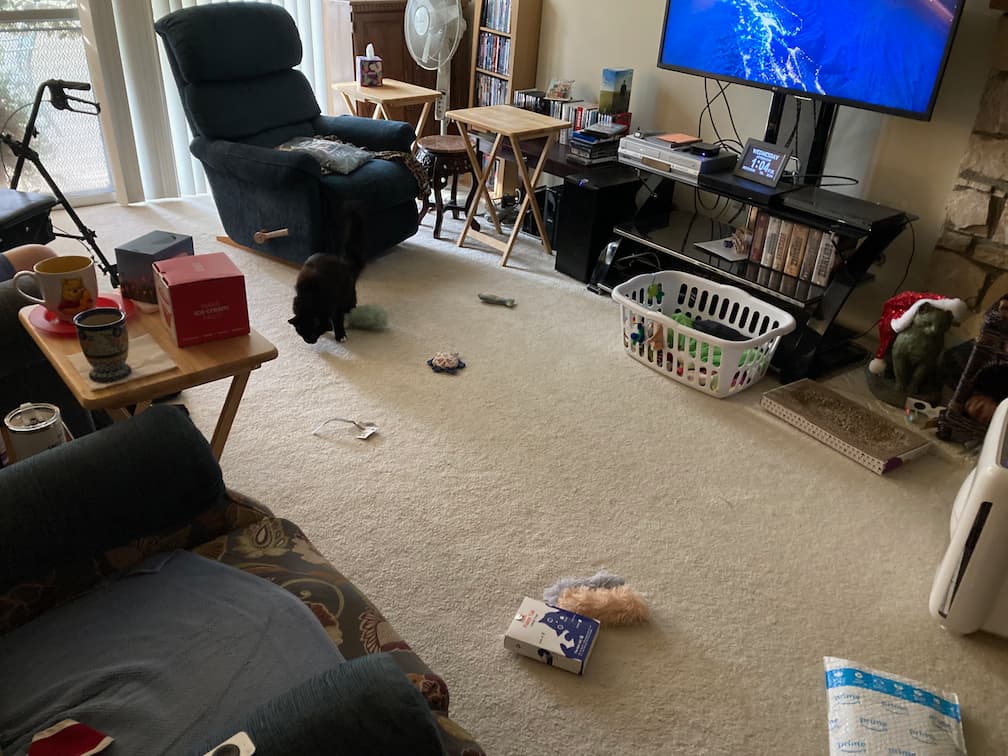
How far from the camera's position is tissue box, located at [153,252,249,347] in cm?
164

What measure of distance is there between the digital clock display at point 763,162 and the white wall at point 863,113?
1.23 feet

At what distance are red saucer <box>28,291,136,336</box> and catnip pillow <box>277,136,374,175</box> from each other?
1742mm

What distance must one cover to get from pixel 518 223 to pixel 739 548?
7.00 feet

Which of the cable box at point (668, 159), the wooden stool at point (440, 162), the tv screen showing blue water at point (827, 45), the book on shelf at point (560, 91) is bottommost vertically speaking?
the wooden stool at point (440, 162)

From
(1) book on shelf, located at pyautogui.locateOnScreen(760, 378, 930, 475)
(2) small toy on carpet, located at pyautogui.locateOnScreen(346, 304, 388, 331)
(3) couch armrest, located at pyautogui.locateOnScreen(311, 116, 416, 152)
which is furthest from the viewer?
(3) couch armrest, located at pyautogui.locateOnScreen(311, 116, 416, 152)

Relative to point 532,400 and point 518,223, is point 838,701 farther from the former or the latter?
point 518,223

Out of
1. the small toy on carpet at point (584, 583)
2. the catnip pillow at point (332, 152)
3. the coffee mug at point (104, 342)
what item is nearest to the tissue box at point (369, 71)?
the catnip pillow at point (332, 152)

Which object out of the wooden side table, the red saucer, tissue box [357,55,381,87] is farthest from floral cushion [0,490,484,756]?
tissue box [357,55,381,87]

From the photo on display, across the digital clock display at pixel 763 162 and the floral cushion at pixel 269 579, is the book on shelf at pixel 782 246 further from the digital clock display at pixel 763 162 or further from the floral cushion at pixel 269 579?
the floral cushion at pixel 269 579

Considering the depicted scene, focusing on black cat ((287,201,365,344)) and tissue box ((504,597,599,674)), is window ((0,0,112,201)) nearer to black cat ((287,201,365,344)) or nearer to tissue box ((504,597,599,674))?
black cat ((287,201,365,344))

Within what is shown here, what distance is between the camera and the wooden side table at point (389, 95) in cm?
404

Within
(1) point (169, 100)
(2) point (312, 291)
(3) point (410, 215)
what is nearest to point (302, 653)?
(2) point (312, 291)

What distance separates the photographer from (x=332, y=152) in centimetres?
355

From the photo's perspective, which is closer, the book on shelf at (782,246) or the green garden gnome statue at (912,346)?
the green garden gnome statue at (912,346)
